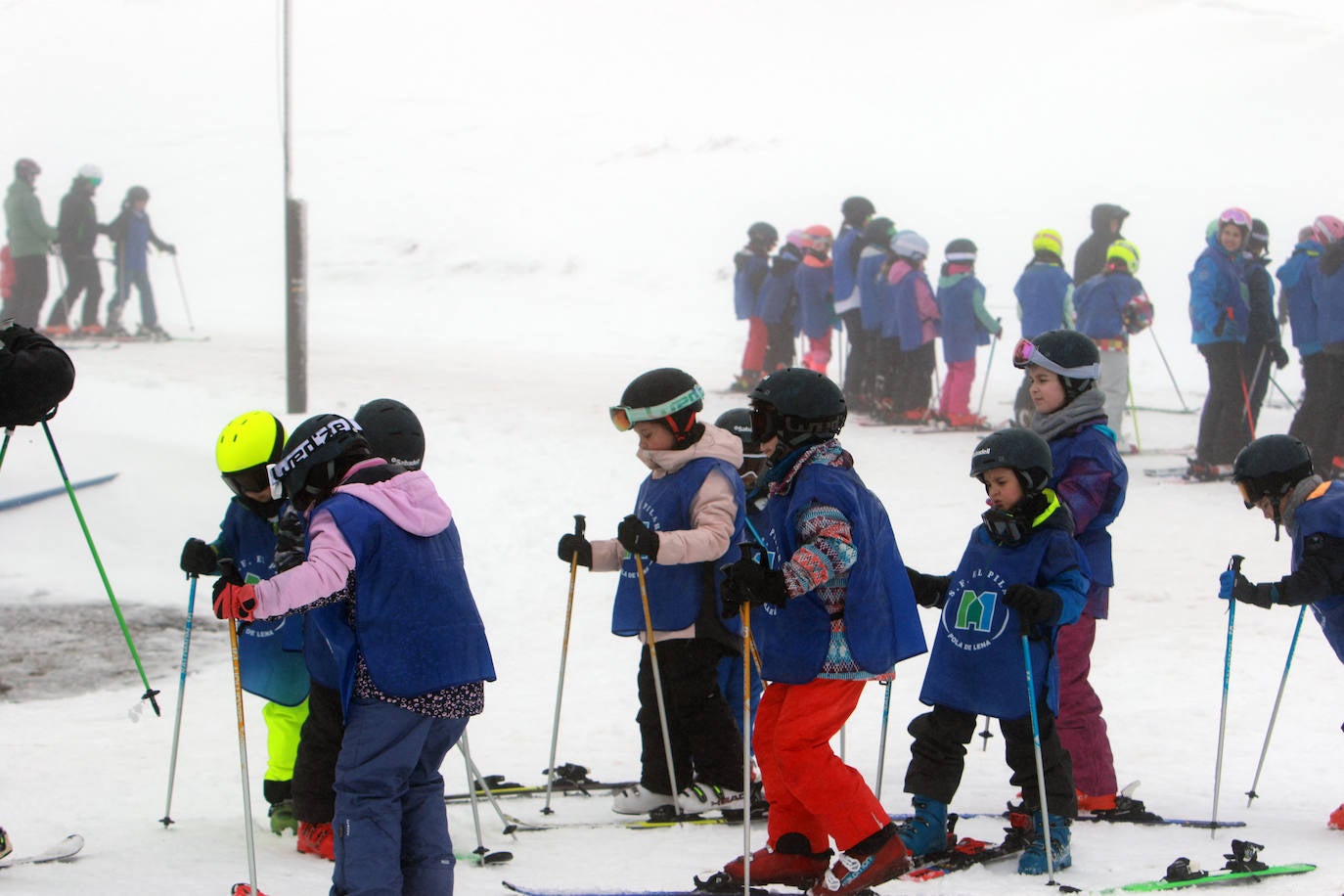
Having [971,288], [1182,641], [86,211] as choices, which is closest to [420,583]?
[1182,641]

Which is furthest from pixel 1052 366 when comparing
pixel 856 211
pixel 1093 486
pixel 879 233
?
pixel 856 211

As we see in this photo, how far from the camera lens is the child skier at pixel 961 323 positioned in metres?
13.3

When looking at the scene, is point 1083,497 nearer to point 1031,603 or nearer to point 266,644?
point 1031,603

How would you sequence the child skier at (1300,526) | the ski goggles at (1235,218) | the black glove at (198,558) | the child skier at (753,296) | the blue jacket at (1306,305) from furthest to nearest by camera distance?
the child skier at (753,296), the ski goggles at (1235,218), the blue jacket at (1306,305), the child skier at (1300,526), the black glove at (198,558)

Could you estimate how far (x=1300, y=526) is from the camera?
16.2ft

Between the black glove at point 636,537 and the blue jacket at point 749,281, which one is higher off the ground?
the blue jacket at point 749,281

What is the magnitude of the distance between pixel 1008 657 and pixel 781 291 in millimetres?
10549

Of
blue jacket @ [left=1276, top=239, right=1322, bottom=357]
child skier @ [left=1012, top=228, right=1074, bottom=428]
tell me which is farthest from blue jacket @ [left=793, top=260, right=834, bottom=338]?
blue jacket @ [left=1276, top=239, right=1322, bottom=357]

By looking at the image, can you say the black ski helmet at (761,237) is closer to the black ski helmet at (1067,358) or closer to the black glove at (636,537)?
the black ski helmet at (1067,358)

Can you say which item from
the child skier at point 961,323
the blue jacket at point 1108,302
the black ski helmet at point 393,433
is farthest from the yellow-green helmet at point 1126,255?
the black ski helmet at point 393,433

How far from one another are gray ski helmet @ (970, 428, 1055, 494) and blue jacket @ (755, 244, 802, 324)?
34.0 feet

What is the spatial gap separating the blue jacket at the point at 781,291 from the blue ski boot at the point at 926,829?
10569mm

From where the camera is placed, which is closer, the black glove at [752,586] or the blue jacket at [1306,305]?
the black glove at [752,586]

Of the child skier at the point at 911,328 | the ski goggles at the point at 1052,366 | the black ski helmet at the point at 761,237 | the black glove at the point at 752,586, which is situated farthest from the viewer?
the black ski helmet at the point at 761,237
